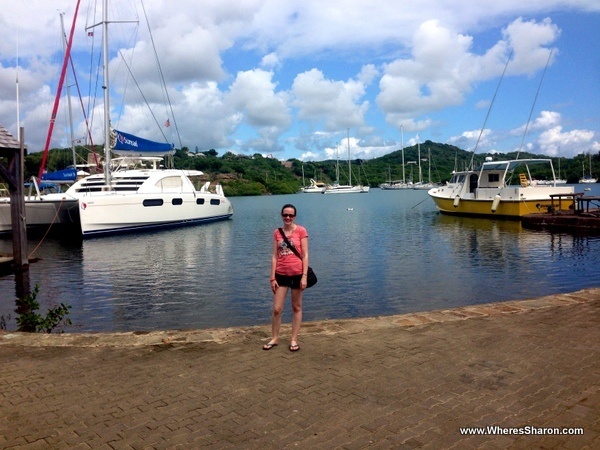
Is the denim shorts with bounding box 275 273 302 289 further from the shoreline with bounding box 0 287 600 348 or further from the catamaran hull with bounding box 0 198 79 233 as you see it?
the catamaran hull with bounding box 0 198 79 233

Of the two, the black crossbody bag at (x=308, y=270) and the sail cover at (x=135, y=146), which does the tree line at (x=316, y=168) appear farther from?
the black crossbody bag at (x=308, y=270)

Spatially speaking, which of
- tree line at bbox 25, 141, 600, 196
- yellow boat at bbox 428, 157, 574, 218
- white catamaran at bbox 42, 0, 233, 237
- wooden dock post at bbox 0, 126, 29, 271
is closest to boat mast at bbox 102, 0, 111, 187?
white catamaran at bbox 42, 0, 233, 237

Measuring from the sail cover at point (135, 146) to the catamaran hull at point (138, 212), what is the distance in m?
3.73

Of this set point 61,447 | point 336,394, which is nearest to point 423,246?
point 336,394

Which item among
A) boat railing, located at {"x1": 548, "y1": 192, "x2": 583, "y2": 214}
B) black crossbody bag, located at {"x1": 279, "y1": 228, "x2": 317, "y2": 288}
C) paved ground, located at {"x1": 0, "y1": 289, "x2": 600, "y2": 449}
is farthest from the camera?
boat railing, located at {"x1": 548, "y1": 192, "x2": 583, "y2": 214}

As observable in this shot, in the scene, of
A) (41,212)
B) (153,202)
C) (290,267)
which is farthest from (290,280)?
(41,212)

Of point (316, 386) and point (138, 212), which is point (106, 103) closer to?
point (138, 212)

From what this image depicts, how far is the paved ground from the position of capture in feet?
12.3

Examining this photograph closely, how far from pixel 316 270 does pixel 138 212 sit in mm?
18435

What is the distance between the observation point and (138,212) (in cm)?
3077

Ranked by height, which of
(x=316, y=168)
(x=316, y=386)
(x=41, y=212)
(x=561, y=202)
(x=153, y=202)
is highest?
(x=316, y=168)

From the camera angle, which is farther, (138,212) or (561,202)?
(138,212)

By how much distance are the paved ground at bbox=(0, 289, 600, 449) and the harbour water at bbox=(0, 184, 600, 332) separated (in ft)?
11.5

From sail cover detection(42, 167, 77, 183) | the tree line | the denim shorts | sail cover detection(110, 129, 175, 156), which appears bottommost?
the denim shorts
